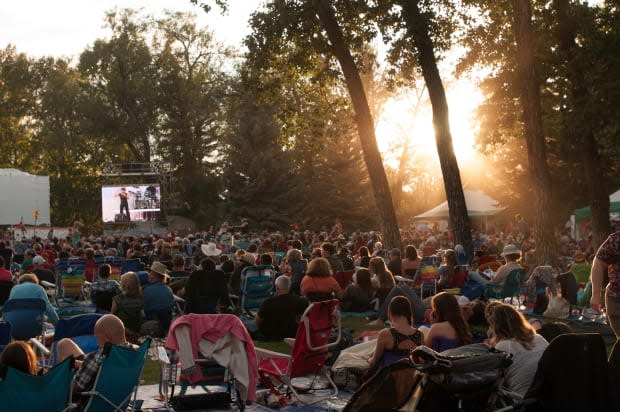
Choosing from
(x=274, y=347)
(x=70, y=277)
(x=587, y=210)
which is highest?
(x=587, y=210)

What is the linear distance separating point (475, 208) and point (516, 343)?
37978mm

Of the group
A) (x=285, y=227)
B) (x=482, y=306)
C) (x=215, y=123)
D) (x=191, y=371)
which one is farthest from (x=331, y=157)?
(x=191, y=371)

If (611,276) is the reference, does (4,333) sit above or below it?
below

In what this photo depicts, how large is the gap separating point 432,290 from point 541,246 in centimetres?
328

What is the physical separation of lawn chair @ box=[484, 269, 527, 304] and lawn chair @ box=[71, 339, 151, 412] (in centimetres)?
920

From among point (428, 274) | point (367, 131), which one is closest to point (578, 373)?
point (428, 274)

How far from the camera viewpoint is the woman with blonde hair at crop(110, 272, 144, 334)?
38.2 ft

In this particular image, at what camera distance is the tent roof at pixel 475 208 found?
1690 inches

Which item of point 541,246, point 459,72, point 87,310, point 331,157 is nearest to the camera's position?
point 87,310

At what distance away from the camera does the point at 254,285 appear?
14727mm

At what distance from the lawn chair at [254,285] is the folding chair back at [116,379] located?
7645mm

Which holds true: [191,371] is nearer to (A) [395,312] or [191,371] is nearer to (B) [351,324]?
(A) [395,312]

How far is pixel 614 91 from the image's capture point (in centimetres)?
2514

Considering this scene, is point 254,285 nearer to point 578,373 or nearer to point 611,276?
point 611,276
